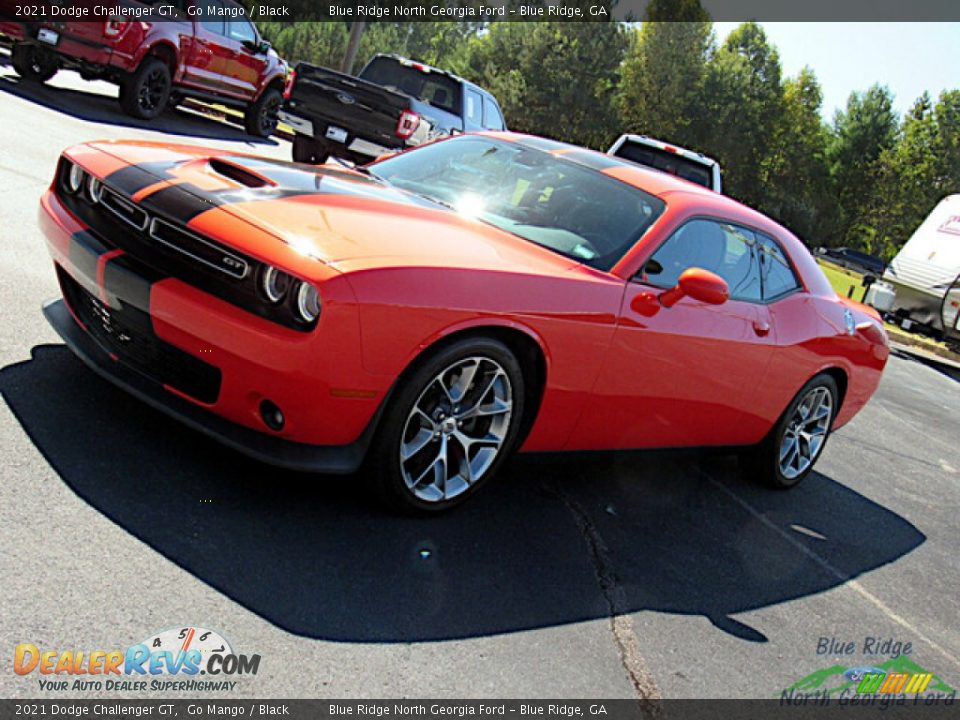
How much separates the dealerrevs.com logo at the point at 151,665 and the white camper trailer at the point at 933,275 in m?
16.7

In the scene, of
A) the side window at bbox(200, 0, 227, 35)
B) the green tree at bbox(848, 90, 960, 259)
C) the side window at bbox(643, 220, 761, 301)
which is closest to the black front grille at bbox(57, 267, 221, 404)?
the side window at bbox(643, 220, 761, 301)

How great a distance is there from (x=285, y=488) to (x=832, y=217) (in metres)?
70.4

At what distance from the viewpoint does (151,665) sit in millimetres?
2662

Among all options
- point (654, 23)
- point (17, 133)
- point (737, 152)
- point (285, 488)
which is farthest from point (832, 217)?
point (285, 488)

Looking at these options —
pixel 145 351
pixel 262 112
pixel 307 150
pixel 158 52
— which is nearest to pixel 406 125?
pixel 307 150

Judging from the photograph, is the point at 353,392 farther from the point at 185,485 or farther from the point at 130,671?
the point at 130,671

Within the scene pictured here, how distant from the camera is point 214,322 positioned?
342cm

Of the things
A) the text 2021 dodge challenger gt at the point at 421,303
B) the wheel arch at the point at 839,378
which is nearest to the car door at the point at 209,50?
the text 2021 dodge challenger gt at the point at 421,303

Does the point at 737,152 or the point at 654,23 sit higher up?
Answer: the point at 654,23

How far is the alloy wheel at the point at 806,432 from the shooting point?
5988mm

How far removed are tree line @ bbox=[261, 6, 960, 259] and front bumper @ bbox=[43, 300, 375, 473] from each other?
6023 cm

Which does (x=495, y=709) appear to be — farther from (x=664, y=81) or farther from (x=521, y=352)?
(x=664, y=81)

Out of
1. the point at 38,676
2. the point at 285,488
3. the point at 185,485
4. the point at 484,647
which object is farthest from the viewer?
the point at 285,488

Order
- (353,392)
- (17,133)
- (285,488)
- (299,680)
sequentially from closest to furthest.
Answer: (299,680)
(353,392)
(285,488)
(17,133)
